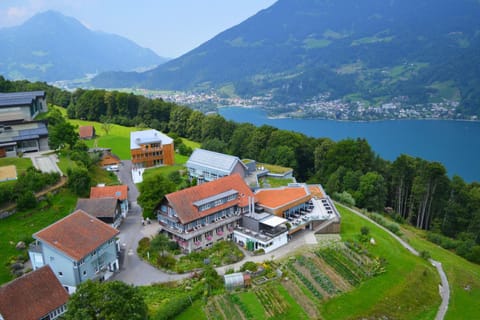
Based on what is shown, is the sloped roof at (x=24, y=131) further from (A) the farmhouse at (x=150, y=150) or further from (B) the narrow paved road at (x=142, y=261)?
(B) the narrow paved road at (x=142, y=261)

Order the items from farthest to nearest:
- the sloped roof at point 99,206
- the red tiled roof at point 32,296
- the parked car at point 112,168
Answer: the parked car at point 112,168
the sloped roof at point 99,206
the red tiled roof at point 32,296

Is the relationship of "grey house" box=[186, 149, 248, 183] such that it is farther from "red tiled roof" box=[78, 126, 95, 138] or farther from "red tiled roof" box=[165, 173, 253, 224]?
"red tiled roof" box=[78, 126, 95, 138]

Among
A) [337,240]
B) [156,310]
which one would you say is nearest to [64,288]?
[156,310]

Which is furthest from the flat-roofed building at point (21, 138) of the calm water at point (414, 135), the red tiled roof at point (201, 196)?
the calm water at point (414, 135)

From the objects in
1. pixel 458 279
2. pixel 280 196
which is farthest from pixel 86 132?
pixel 458 279

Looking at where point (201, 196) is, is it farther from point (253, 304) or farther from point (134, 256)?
point (253, 304)

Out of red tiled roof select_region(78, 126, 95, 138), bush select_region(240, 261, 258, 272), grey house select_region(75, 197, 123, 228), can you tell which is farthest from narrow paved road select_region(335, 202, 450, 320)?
red tiled roof select_region(78, 126, 95, 138)
